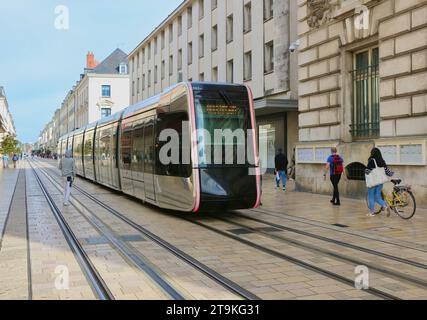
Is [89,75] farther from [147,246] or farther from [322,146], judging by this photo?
[147,246]

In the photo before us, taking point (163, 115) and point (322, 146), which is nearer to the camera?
point (163, 115)

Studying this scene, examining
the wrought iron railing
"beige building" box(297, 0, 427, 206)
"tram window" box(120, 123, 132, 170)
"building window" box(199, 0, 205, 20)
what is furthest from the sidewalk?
"building window" box(199, 0, 205, 20)

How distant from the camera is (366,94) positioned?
16281 mm

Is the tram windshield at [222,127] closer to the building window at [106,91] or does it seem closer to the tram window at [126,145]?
the tram window at [126,145]

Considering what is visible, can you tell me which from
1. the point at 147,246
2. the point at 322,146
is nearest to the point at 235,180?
the point at 147,246

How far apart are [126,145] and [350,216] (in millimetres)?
7530

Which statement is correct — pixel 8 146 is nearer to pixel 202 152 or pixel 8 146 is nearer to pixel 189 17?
pixel 189 17

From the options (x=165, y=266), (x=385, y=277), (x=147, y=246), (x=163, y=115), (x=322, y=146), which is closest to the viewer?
(x=385, y=277)

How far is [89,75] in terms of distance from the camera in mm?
79188

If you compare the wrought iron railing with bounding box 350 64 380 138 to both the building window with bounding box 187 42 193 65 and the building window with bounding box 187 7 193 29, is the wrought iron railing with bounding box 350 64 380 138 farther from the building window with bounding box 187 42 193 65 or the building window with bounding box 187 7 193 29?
the building window with bounding box 187 7 193 29

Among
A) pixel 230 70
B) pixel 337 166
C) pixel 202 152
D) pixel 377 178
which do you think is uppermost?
pixel 230 70

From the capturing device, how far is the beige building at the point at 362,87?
539 inches

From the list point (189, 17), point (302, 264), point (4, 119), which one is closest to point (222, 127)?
point (302, 264)

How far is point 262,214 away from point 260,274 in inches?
248
